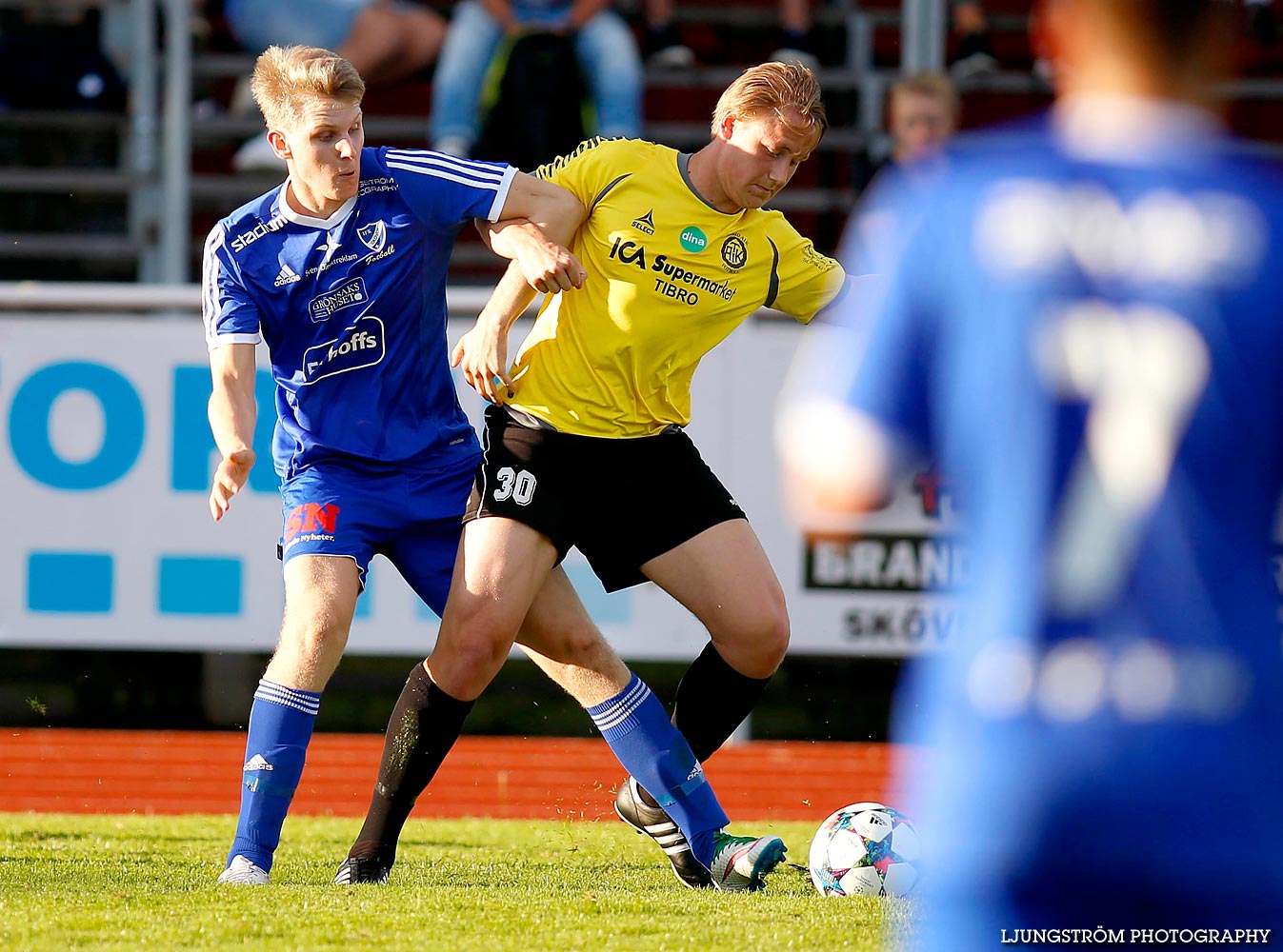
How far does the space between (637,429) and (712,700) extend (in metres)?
0.82

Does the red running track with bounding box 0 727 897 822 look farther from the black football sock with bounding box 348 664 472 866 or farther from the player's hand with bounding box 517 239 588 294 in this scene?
the player's hand with bounding box 517 239 588 294

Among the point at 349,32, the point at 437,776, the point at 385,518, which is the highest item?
the point at 349,32

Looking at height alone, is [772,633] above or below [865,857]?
above

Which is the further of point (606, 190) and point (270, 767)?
point (606, 190)

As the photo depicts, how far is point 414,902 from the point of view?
4.39 m

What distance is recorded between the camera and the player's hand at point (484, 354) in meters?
4.53

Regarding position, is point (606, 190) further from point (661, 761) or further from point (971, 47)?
point (971, 47)

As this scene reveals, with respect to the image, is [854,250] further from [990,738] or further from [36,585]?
[990,738]

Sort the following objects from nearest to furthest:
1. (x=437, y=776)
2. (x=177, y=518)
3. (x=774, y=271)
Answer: (x=774, y=271) → (x=437, y=776) → (x=177, y=518)

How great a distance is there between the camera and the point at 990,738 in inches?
70.1

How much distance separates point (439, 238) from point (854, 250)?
14.3 ft

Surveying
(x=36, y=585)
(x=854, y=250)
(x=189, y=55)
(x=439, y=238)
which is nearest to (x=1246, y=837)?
(x=439, y=238)

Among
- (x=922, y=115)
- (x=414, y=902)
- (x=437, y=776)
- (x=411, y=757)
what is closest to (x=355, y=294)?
(x=411, y=757)

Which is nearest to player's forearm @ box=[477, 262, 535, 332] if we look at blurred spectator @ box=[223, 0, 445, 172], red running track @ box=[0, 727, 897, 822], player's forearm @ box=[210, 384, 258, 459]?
player's forearm @ box=[210, 384, 258, 459]
